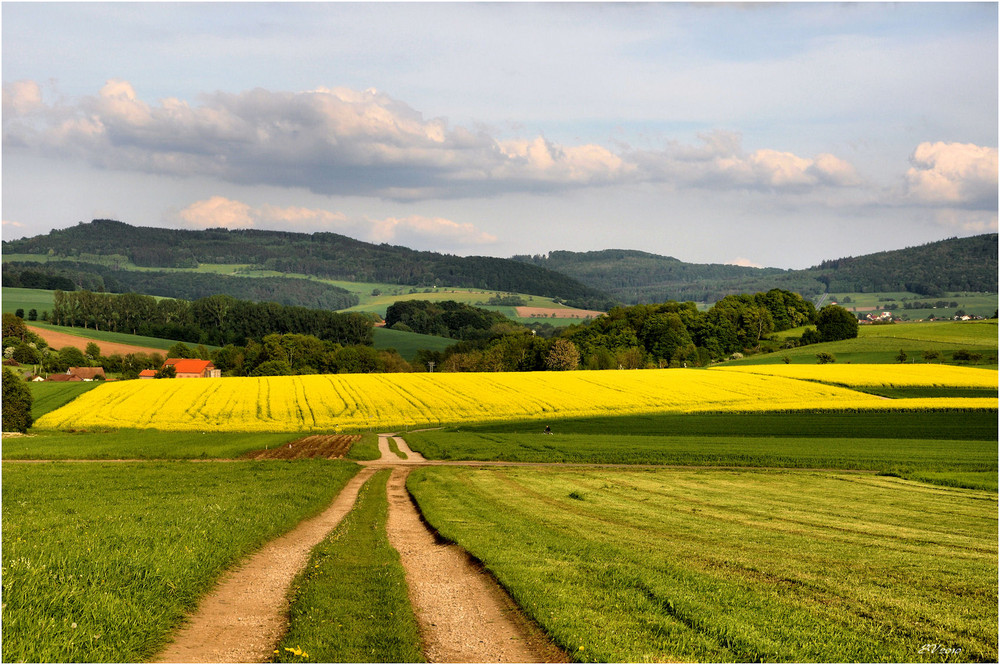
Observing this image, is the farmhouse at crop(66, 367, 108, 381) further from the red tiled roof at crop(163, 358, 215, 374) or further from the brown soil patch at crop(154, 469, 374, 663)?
the brown soil patch at crop(154, 469, 374, 663)

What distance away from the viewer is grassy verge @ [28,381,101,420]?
69.5 meters

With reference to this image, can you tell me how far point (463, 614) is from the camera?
11586 millimetres

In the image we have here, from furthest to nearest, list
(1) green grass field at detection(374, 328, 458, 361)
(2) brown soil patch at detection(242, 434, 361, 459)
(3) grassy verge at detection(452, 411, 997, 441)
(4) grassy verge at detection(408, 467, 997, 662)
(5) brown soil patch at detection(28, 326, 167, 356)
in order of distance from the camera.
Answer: (1) green grass field at detection(374, 328, 458, 361) < (5) brown soil patch at detection(28, 326, 167, 356) < (3) grassy verge at detection(452, 411, 997, 441) < (2) brown soil patch at detection(242, 434, 361, 459) < (4) grassy verge at detection(408, 467, 997, 662)

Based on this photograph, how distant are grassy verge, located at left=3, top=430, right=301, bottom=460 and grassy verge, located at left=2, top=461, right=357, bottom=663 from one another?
1522cm

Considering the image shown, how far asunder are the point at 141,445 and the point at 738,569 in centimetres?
4425

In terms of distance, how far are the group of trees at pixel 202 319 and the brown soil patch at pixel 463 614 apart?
156 meters

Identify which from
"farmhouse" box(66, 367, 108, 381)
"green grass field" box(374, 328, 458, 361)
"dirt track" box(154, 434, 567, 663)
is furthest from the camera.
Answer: "green grass field" box(374, 328, 458, 361)

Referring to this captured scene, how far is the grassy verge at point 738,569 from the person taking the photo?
10000 millimetres

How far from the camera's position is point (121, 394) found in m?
76.6

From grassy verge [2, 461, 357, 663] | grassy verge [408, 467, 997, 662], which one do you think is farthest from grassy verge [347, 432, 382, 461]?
grassy verge [408, 467, 997, 662]

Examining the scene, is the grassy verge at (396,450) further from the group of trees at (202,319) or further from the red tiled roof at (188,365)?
the group of trees at (202,319)

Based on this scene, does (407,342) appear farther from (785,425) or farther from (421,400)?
(785,425)

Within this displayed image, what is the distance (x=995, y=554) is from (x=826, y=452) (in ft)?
94.5

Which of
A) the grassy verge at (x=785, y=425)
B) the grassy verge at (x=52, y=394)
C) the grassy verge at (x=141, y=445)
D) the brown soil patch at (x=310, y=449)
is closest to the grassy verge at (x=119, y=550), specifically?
the brown soil patch at (x=310, y=449)
